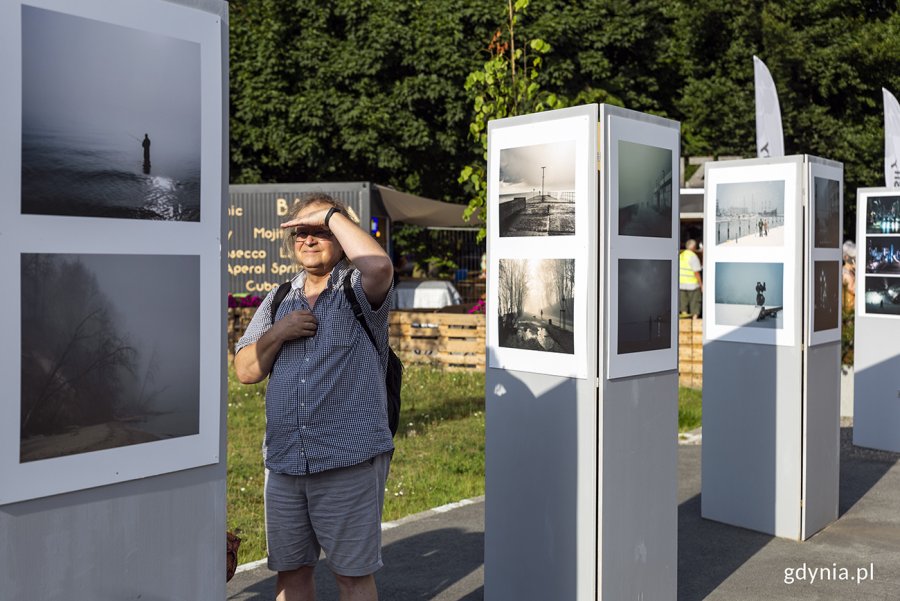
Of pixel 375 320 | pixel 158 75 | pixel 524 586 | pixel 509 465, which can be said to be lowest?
pixel 524 586

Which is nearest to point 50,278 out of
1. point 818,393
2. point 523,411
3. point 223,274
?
point 223,274

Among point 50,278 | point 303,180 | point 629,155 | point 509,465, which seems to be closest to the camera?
point 50,278

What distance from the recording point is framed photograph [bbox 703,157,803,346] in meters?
6.37

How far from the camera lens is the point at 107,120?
2.38m

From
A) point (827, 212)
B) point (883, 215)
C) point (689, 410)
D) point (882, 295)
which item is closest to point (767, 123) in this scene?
point (883, 215)

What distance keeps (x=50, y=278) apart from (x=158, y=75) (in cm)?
54

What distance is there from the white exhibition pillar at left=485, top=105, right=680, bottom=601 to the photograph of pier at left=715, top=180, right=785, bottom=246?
1.98 metres

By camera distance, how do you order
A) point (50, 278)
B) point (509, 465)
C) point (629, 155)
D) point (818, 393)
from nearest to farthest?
point (50, 278)
point (629, 155)
point (509, 465)
point (818, 393)

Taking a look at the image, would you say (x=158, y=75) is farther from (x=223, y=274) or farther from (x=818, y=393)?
(x=818, y=393)

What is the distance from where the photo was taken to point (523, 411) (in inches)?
183

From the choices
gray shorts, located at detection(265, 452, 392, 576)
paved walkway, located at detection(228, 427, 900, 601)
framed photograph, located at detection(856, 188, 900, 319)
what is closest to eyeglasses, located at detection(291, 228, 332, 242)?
gray shorts, located at detection(265, 452, 392, 576)

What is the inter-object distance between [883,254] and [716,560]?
4.63 meters

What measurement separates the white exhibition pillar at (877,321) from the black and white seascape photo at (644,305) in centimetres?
534

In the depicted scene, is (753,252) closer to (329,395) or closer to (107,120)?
(329,395)
